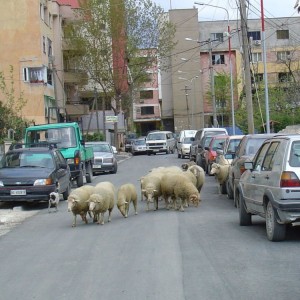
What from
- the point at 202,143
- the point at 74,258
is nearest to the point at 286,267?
the point at 74,258

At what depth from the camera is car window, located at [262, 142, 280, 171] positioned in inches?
444

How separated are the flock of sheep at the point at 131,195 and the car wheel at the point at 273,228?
167 inches

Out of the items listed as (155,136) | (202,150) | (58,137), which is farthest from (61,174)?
(155,136)

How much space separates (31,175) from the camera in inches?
734

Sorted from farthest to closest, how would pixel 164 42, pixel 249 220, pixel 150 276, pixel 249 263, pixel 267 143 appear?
pixel 164 42 → pixel 249 220 → pixel 267 143 → pixel 249 263 → pixel 150 276

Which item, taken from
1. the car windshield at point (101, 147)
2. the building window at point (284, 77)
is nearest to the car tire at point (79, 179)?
the car windshield at point (101, 147)

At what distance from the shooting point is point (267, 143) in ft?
39.3

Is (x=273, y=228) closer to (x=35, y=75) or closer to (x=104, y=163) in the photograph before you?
(x=104, y=163)

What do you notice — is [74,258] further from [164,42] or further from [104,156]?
[164,42]

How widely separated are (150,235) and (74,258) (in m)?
2.29

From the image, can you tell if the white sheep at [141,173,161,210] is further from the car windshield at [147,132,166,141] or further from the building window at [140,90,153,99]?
the building window at [140,90,153,99]

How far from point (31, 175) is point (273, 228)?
31.1 feet

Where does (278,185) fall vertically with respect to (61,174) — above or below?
above

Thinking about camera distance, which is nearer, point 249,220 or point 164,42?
point 249,220
